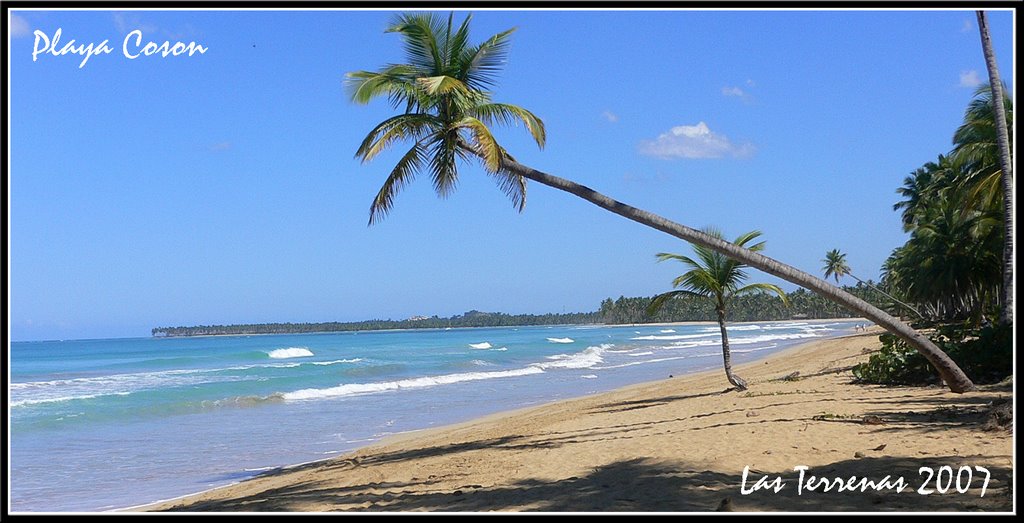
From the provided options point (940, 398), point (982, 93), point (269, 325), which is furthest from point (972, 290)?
point (269, 325)

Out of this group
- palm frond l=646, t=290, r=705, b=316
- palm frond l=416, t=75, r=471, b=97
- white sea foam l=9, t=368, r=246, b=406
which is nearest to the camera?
palm frond l=416, t=75, r=471, b=97

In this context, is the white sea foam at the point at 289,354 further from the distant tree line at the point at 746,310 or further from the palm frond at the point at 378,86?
the distant tree line at the point at 746,310

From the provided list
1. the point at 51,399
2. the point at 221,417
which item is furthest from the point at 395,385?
the point at 51,399

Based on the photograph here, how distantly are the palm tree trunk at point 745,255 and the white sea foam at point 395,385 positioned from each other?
50.7 feet

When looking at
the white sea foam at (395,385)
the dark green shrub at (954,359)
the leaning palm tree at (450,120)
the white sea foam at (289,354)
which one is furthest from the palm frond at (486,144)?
the white sea foam at (289,354)

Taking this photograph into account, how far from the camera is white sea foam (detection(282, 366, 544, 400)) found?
898 inches

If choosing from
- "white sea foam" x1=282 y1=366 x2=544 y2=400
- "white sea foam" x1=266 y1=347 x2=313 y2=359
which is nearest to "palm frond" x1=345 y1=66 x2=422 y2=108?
"white sea foam" x1=282 y1=366 x2=544 y2=400

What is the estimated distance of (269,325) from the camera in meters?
172

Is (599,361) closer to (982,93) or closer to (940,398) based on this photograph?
(982,93)

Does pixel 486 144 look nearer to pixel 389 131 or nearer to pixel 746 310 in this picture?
pixel 389 131

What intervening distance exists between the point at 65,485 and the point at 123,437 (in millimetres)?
5215

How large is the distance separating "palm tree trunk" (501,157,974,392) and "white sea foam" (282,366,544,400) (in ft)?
50.7

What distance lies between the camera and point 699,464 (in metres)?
6.86

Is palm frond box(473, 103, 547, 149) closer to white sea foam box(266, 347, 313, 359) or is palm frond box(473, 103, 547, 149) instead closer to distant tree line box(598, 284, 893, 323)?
white sea foam box(266, 347, 313, 359)
